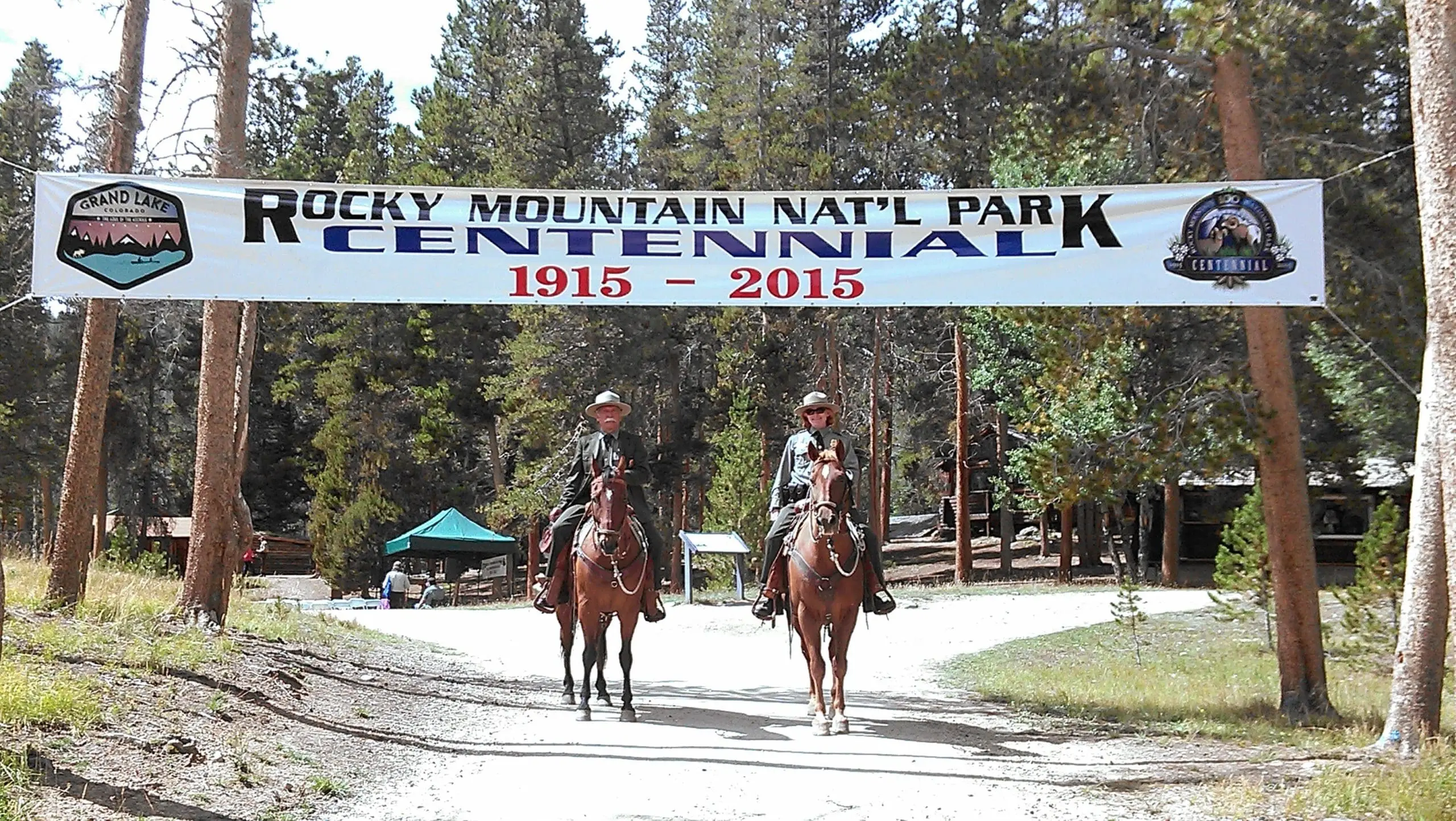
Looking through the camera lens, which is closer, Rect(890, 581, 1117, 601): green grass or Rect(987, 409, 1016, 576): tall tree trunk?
Rect(890, 581, 1117, 601): green grass

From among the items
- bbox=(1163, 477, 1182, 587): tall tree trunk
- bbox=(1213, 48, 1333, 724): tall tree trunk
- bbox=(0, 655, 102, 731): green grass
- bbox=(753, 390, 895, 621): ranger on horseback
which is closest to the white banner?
bbox=(1213, 48, 1333, 724): tall tree trunk

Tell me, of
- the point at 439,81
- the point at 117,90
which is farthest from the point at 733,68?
the point at 117,90

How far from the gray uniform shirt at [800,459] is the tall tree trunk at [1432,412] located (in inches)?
185

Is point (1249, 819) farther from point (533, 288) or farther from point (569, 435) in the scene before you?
point (569, 435)

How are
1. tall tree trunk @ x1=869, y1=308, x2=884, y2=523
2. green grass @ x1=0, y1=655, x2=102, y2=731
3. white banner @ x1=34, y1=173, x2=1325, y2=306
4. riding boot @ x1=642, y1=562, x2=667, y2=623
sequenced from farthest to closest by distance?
tall tree trunk @ x1=869, y1=308, x2=884, y2=523 → riding boot @ x1=642, y1=562, x2=667, y2=623 → white banner @ x1=34, y1=173, x2=1325, y2=306 → green grass @ x1=0, y1=655, x2=102, y2=731

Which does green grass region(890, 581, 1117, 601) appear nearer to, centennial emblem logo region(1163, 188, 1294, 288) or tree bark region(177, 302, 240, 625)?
tree bark region(177, 302, 240, 625)

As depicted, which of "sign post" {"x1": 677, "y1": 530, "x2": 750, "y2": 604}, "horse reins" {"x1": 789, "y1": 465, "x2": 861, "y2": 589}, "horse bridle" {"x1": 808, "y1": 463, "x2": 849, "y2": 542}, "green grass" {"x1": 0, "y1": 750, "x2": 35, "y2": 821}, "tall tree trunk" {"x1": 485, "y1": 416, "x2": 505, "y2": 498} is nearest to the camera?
"green grass" {"x1": 0, "y1": 750, "x2": 35, "y2": 821}

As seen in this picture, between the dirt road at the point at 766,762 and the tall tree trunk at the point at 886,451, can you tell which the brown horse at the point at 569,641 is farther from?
the tall tree trunk at the point at 886,451

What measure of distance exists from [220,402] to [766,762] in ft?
26.3

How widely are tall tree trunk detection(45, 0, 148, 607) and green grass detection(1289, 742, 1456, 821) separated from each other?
12.1 metres

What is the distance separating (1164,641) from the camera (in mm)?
23781

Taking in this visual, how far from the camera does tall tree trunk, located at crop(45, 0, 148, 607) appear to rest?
48.0 ft

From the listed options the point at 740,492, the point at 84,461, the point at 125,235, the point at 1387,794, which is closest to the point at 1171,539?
the point at 740,492

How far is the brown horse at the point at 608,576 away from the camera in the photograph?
12328mm
